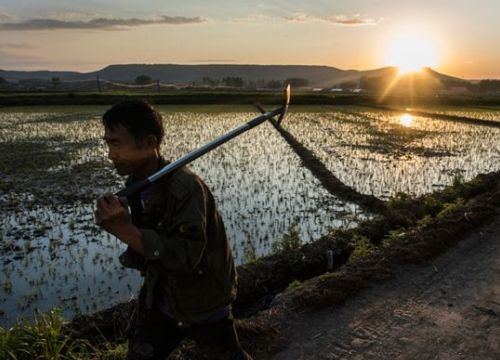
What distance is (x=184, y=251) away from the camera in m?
1.80

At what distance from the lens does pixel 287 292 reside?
4055 millimetres

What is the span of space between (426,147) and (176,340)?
1314 cm

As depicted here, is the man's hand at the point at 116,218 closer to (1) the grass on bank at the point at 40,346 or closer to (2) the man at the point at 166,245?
(2) the man at the point at 166,245

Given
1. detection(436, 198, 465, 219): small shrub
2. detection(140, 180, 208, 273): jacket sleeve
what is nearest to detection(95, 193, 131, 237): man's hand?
detection(140, 180, 208, 273): jacket sleeve

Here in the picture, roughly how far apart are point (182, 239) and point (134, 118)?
1.67ft

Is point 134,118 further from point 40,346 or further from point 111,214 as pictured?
point 40,346

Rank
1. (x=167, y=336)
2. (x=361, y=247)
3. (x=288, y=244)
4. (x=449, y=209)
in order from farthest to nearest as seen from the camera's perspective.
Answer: (x=449, y=209) → (x=288, y=244) → (x=361, y=247) → (x=167, y=336)

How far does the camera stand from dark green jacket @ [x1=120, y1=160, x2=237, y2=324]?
1.80m

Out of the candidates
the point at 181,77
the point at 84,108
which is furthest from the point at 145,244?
the point at 181,77

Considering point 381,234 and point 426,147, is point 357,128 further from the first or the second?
point 381,234

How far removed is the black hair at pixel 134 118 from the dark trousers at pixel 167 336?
82cm

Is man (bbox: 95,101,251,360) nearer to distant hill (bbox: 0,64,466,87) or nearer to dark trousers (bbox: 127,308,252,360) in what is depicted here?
dark trousers (bbox: 127,308,252,360)

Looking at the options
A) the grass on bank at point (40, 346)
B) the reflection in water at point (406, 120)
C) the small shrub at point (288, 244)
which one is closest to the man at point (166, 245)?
the grass on bank at point (40, 346)

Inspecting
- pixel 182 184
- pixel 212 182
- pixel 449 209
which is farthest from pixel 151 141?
pixel 212 182
